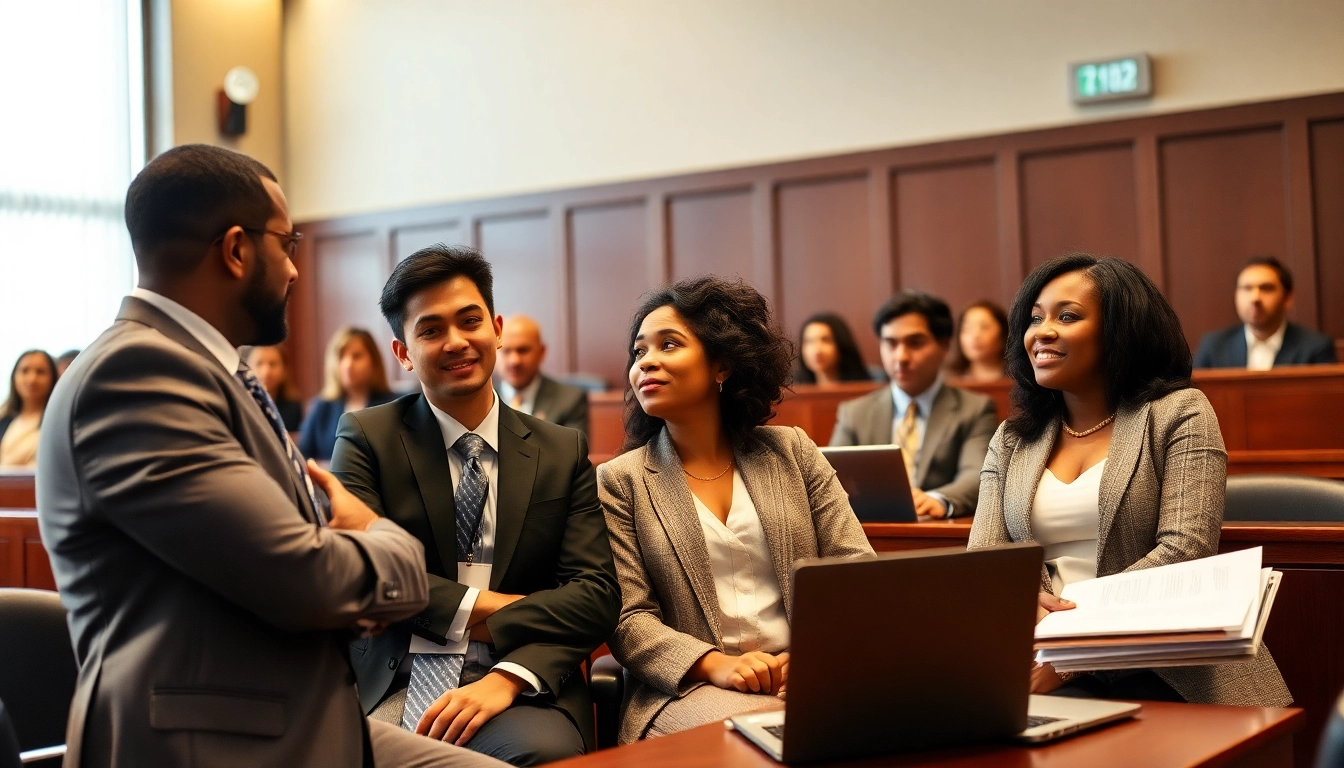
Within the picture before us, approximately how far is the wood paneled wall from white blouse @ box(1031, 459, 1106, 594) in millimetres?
5173

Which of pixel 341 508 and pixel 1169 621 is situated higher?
pixel 341 508

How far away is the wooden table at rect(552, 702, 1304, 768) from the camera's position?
1.48 metres

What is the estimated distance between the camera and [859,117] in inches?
311

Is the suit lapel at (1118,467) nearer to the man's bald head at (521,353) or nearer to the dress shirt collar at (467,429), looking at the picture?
the dress shirt collar at (467,429)

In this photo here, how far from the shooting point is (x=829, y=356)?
649 centimetres

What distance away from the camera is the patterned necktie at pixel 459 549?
224 centimetres

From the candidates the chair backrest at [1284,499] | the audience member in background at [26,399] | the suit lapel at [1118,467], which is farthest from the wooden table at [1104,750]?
the audience member in background at [26,399]

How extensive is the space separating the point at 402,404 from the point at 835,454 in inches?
53.5

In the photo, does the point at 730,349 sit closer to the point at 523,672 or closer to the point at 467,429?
the point at 467,429

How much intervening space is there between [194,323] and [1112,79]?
21.8 ft

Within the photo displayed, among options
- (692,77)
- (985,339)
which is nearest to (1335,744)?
(985,339)

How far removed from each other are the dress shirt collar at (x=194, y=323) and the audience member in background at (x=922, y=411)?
295 centimetres

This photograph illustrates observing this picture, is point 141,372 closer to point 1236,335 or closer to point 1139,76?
point 1236,335

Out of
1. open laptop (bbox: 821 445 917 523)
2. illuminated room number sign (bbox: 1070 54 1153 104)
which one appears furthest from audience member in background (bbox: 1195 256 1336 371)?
open laptop (bbox: 821 445 917 523)
